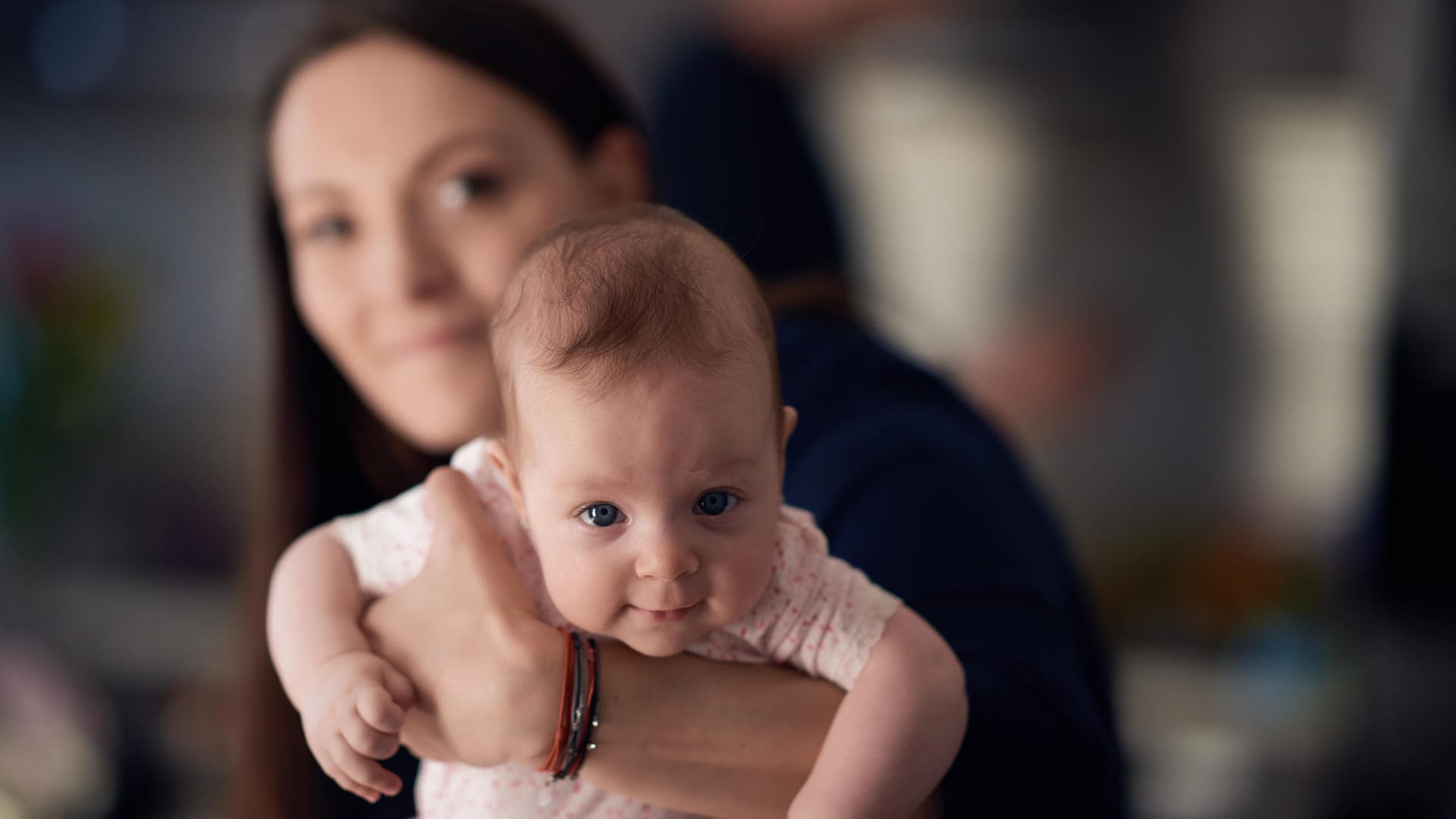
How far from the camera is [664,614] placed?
1.25 feet

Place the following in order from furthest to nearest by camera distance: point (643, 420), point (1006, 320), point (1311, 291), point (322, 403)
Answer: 1. point (1006, 320)
2. point (1311, 291)
3. point (322, 403)
4. point (643, 420)

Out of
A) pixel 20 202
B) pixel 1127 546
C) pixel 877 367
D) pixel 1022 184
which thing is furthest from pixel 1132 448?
pixel 20 202

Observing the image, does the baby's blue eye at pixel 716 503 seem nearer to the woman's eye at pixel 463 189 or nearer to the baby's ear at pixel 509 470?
the baby's ear at pixel 509 470

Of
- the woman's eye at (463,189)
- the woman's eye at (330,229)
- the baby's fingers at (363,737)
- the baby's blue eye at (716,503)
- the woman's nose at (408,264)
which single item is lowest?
the baby's fingers at (363,737)

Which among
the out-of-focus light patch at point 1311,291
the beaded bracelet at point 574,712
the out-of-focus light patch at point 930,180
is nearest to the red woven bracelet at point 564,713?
the beaded bracelet at point 574,712

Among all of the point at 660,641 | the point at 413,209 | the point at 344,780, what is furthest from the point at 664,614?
the point at 413,209

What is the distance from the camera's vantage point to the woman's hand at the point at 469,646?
0.41m

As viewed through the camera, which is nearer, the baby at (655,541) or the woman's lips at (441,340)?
the baby at (655,541)

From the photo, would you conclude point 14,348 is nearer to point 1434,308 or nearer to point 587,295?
point 587,295

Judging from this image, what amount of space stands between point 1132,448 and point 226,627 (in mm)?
1485

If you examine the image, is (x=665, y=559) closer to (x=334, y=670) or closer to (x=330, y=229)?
(x=334, y=670)

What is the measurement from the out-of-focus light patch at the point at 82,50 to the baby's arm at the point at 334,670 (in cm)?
188

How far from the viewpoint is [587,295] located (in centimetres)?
36

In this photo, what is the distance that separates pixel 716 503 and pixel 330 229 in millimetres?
238
